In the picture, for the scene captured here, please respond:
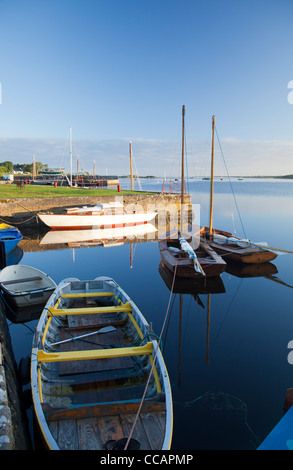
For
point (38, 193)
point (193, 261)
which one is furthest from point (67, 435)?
point (38, 193)

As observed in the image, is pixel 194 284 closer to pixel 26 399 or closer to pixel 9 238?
pixel 26 399

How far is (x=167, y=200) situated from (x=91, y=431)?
3322 cm

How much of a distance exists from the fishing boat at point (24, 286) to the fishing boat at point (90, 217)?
14542 millimetres

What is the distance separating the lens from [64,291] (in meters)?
9.12

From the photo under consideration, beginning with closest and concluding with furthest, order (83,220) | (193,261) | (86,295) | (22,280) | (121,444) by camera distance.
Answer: (121,444) < (86,295) < (22,280) < (193,261) < (83,220)

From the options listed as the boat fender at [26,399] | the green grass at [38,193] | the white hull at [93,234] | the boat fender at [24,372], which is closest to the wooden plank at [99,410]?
the boat fender at [26,399]

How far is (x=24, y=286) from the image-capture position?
425 inches

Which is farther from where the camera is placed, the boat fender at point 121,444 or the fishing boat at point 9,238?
the fishing boat at point 9,238

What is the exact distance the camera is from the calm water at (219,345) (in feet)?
17.2

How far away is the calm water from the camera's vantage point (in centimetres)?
525

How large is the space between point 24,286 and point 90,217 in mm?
15224

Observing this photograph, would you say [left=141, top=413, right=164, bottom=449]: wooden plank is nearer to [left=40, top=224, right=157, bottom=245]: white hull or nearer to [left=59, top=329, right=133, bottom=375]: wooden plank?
[left=59, top=329, right=133, bottom=375]: wooden plank

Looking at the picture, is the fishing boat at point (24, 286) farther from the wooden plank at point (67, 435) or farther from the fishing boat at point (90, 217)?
the fishing boat at point (90, 217)

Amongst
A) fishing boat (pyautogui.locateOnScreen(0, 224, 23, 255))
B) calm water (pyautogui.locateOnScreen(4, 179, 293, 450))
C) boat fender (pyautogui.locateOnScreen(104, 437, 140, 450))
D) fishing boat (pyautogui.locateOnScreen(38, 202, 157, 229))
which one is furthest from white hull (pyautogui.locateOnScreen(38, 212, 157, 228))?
boat fender (pyautogui.locateOnScreen(104, 437, 140, 450))
